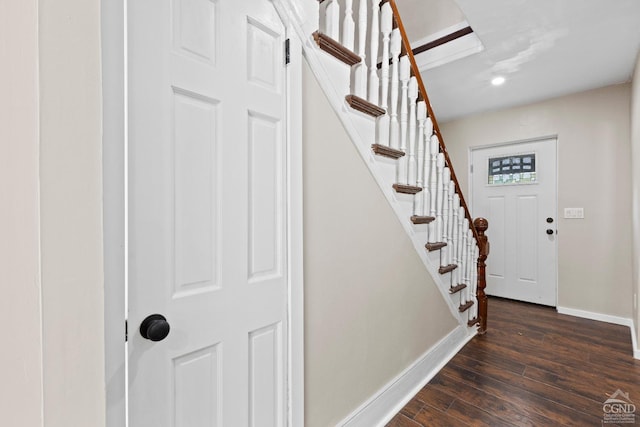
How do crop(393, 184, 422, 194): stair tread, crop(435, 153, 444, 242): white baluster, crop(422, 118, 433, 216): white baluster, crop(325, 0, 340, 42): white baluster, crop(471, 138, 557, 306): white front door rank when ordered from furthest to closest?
crop(471, 138, 557, 306): white front door → crop(435, 153, 444, 242): white baluster → crop(422, 118, 433, 216): white baluster → crop(393, 184, 422, 194): stair tread → crop(325, 0, 340, 42): white baluster

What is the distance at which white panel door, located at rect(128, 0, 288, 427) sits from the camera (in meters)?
0.78

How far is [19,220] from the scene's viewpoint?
0.52m

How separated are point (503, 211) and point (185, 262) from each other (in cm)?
410

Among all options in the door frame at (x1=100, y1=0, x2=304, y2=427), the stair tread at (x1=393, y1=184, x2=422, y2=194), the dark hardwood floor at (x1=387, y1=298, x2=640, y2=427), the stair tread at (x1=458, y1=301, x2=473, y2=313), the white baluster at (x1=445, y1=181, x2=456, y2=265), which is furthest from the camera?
the stair tread at (x1=458, y1=301, x2=473, y2=313)

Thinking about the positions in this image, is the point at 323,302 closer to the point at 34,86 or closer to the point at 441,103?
the point at 34,86

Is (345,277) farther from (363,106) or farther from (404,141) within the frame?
(404,141)

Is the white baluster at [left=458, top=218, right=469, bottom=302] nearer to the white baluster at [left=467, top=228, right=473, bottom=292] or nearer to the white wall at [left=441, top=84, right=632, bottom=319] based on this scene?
the white baluster at [left=467, top=228, right=473, bottom=292]

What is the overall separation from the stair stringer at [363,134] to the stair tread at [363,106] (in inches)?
0.8

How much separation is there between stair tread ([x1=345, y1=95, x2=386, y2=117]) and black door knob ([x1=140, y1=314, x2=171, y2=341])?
1.18 m

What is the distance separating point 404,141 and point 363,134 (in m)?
0.45

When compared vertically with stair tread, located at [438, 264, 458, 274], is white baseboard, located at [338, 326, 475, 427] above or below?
below

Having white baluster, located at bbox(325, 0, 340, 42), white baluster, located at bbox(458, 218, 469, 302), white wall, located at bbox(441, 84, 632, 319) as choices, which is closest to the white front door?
white wall, located at bbox(441, 84, 632, 319)

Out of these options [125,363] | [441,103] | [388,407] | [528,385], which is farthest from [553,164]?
[125,363]

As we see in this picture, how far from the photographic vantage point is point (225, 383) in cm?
96
